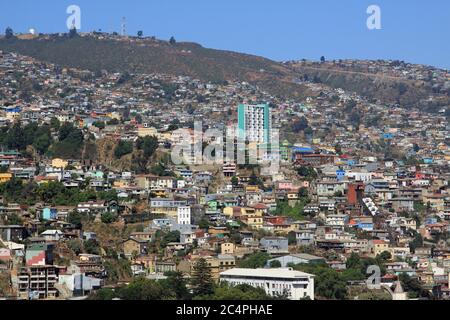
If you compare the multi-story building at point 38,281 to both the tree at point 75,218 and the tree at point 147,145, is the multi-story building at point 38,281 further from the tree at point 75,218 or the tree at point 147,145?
the tree at point 147,145

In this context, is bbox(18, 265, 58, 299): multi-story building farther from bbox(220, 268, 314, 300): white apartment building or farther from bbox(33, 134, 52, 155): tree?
bbox(33, 134, 52, 155): tree

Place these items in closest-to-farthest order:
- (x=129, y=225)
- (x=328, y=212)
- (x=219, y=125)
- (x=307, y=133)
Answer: (x=129, y=225) < (x=328, y=212) < (x=219, y=125) < (x=307, y=133)

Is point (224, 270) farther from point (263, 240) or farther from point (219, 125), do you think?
point (219, 125)

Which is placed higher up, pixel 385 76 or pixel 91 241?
pixel 385 76

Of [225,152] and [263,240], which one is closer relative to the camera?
[263,240]

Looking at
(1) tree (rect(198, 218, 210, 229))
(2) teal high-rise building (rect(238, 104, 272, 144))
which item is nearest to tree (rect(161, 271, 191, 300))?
(1) tree (rect(198, 218, 210, 229))

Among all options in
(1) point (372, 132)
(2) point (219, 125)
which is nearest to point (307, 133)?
(1) point (372, 132)

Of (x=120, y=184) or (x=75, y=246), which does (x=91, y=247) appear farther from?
(x=120, y=184)
